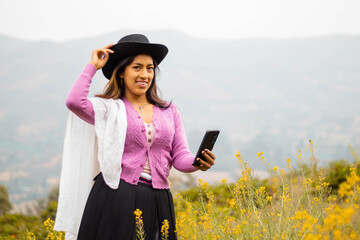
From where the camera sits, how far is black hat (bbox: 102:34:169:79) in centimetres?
261

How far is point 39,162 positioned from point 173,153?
131 meters

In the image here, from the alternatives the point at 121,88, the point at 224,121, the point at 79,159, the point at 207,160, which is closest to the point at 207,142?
the point at 207,160

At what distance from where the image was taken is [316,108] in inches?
7151

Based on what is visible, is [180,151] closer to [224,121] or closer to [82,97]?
[82,97]

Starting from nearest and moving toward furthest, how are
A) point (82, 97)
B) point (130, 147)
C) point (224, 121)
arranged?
point (82, 97) < point (130, 147) < point (224, 121)

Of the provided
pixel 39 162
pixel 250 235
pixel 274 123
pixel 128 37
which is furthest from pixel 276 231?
pixel 274 123

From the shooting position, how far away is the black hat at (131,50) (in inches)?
103

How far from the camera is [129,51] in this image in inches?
103

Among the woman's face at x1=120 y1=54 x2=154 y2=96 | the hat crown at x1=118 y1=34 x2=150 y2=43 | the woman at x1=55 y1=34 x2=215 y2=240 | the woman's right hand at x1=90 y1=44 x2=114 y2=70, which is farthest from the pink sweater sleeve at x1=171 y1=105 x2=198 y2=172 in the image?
the woman's right hand at x1=90 y1=44 x2=114 y2=70

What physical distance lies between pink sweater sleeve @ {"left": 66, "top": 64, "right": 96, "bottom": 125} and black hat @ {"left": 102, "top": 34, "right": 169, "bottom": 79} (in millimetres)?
279

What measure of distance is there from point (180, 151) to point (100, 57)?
2.85 ft

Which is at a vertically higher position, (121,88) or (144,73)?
(144,73)

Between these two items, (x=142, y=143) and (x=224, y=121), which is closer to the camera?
(x=142, y=143)

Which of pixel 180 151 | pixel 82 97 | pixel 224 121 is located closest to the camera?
pixel 82 97
